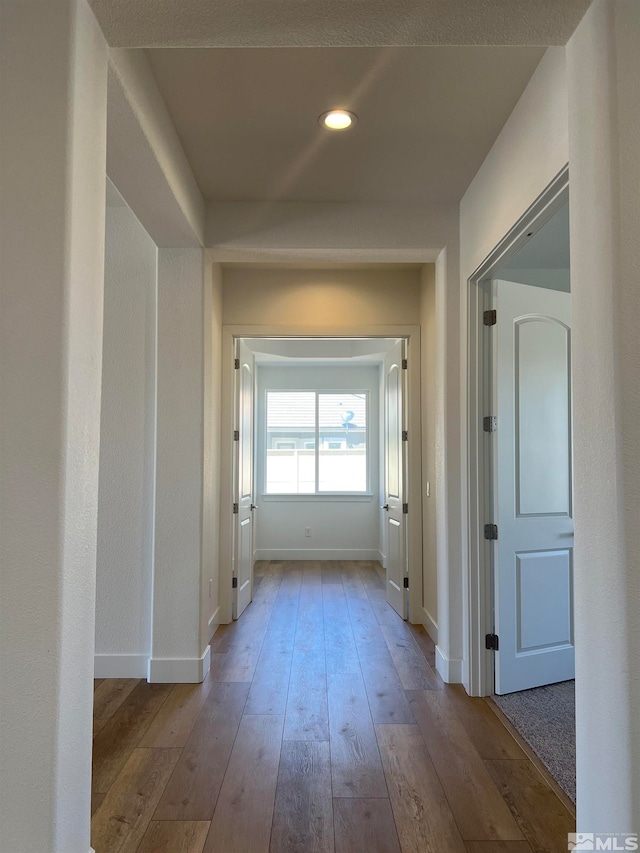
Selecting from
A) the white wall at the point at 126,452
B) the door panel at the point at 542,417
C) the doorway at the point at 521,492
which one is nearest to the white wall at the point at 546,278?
the doorway at the point at 521,492

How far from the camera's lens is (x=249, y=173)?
2889mm

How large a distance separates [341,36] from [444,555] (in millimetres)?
2507

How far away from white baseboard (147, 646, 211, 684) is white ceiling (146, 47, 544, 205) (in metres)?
2.66

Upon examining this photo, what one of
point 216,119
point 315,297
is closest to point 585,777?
point 216,119

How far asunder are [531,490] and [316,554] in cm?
430

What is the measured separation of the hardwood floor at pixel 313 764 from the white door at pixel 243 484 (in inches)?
32.2

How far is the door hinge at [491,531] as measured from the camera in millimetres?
2922

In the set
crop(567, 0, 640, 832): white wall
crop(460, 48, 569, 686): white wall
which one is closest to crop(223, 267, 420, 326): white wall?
crop(460, 48, 569, 686): white wall

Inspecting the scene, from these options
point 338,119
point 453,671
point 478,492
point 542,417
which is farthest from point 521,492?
point 338,119

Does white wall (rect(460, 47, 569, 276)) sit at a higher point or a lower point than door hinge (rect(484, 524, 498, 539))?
higher

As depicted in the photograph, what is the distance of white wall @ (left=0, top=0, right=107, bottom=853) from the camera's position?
1288 mm

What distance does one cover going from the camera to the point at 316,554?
6930mm

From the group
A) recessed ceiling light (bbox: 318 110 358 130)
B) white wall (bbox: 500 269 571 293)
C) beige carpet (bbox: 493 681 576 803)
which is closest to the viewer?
beige carpet (bbox: 493 681 576 803)

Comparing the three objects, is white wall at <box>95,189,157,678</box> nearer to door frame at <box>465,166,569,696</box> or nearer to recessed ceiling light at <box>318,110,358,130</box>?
recessed ceiling light at <box>318,110,358,130</box>
